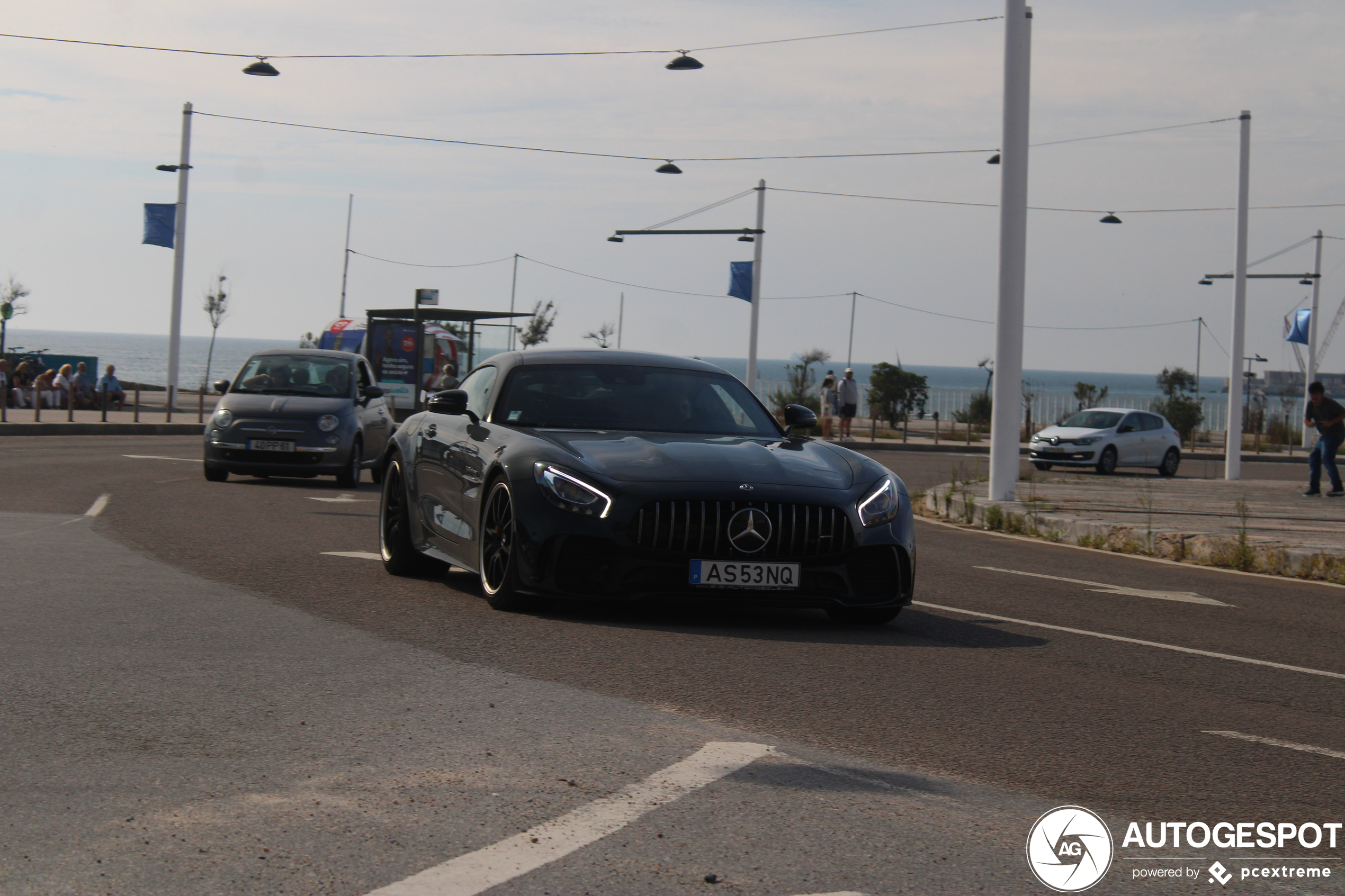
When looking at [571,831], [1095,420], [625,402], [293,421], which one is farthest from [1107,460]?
[571,831]

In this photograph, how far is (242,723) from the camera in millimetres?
4891

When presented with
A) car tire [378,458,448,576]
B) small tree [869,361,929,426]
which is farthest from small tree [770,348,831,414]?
car tire [378,458,448,576]

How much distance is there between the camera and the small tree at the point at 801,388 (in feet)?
169

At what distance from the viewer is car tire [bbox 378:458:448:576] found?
356 inches

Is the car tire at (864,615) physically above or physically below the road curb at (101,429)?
below

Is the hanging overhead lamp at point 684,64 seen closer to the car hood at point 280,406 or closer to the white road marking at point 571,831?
the car hood at point 280,406

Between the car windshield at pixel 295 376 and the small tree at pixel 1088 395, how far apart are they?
37117 millimetres

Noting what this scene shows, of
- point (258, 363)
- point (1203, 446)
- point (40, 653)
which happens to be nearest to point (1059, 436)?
point (258, 363)

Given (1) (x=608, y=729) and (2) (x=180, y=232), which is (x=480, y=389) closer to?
(1) (x=608, y=729)

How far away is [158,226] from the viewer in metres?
37.0

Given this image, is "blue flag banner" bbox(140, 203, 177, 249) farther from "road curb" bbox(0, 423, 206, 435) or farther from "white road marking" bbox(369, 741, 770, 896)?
"white road marking" bbox(369, 741, 770, 896)

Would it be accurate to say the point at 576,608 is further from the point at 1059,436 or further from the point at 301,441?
the point at 1059,436

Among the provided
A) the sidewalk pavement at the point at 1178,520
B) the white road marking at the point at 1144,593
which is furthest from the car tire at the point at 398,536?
the sidewalk pavement at the point at 1178,520

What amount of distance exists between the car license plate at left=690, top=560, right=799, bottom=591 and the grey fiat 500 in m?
10.7
